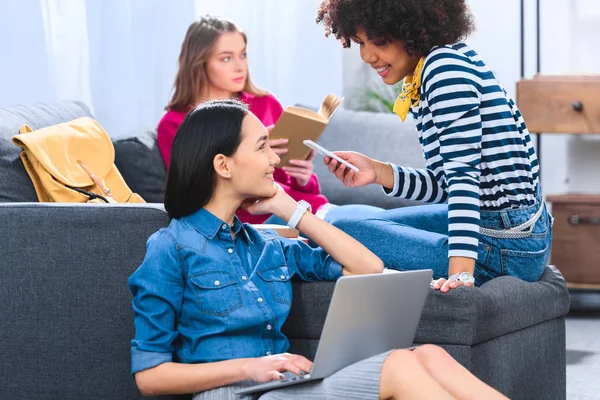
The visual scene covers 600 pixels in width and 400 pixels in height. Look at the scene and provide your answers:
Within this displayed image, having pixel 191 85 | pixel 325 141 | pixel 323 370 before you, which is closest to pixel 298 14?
pixel 325 141

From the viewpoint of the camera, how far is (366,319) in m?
1.52

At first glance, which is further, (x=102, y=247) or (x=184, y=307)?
(x=102, y=247)

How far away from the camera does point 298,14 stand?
4.21 meters

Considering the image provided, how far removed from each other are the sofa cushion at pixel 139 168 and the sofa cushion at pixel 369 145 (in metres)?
0.71

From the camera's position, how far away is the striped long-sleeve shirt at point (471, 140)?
68.6 inches

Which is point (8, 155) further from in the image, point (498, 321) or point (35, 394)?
point (498, 321)

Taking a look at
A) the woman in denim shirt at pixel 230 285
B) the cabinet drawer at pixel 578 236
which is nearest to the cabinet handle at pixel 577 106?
the cabinet drawer at pixel 578 236

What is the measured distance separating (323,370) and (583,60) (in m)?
2.97

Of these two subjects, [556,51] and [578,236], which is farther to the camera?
[556,51]

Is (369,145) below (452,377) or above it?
above

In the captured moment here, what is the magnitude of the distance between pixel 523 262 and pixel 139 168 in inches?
51.5

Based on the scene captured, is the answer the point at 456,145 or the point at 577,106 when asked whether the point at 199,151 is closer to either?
the point at 456,145

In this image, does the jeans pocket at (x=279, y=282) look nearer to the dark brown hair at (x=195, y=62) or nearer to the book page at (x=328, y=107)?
the book page at (x=328, y=107)

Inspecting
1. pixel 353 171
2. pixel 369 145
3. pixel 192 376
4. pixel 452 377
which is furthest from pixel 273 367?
pixel 369 145
